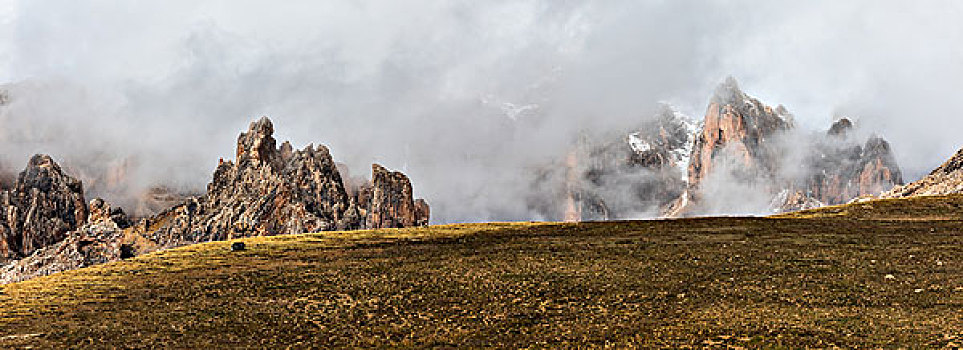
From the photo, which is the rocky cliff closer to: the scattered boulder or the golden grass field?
the scattered boulder

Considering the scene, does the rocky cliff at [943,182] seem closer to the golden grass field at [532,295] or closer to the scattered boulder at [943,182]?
the scattered boulder at [943,182]

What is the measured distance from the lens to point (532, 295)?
147ft

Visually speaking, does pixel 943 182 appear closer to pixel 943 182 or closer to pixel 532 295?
pixel 943 182

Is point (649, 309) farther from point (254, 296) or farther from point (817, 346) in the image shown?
point (254, 296)

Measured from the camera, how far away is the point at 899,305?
38.5 m

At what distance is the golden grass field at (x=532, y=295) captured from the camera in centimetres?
3553

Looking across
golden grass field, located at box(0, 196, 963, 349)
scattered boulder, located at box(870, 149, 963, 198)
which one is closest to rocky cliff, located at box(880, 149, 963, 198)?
scattered boulder, located at box(870, 149, 963, 198)

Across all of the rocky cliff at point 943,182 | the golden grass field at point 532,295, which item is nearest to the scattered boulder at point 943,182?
the rocky cliff at point 943,182

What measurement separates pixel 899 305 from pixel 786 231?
34119mm

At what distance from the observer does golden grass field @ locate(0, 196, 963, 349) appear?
35531 mm

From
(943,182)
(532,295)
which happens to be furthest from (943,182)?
(532,295)

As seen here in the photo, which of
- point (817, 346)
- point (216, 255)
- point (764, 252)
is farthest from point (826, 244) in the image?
point (216, 255)

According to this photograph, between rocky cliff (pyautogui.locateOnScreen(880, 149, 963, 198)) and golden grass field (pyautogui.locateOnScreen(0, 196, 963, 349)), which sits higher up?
rocky cliff (pyautogui.locateOnScreen(880, 149, 963, 198))

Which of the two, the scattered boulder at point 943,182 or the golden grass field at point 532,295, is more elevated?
the scattered boulder at point 943,182
